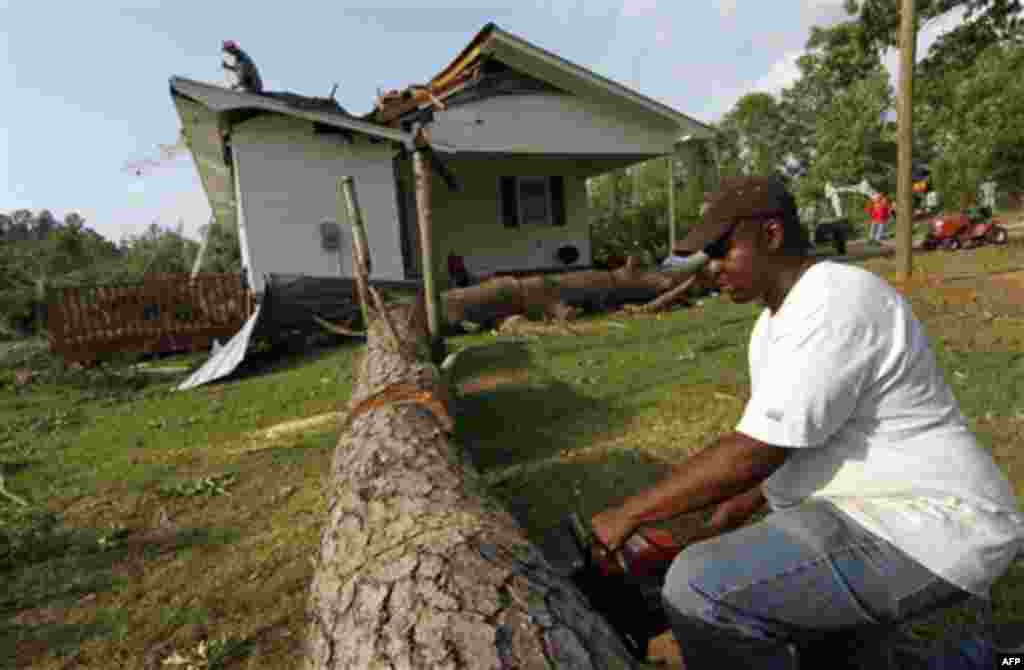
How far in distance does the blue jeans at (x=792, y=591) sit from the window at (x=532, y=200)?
43.2ft

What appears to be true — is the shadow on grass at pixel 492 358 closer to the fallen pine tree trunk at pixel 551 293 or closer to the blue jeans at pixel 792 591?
the fallen pine tree trunk at pixel 551 293

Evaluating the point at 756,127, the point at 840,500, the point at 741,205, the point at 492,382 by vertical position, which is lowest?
the point at 492,382

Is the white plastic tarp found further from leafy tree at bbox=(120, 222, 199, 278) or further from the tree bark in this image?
leafy tree at bbox=(120, 222, 199, 278)

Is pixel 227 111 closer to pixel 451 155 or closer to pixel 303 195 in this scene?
pixel 303 195

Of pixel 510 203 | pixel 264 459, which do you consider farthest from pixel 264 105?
pixel 264 459

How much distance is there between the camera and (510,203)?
14.4 metres

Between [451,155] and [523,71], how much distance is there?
2.19 meters

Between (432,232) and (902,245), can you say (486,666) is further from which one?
(902,245)

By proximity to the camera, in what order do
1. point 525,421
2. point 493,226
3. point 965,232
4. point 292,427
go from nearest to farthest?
point 525,421, point 292,427, point 493,226, point 965,232

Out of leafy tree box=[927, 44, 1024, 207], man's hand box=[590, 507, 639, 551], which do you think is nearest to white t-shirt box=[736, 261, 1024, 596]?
man's hand box=[590, 507, 639, 551]

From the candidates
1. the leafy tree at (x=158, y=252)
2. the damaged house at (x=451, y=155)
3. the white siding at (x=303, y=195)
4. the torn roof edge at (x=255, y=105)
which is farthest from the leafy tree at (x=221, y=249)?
the torn roof edge at (x=255, y=105)

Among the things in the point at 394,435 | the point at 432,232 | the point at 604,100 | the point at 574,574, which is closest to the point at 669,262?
the point at 604,100

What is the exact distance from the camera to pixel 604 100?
13.2 metres

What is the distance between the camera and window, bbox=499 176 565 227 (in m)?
14.3
